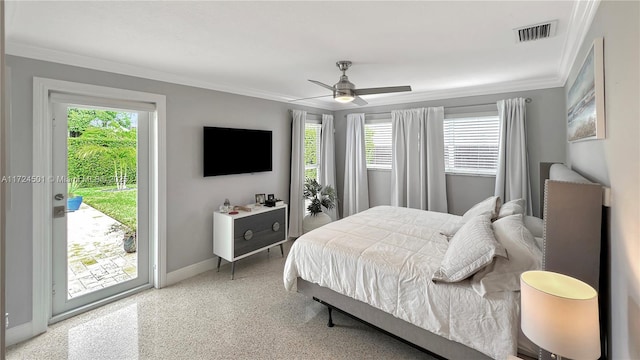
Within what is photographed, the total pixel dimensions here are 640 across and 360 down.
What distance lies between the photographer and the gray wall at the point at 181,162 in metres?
2.26

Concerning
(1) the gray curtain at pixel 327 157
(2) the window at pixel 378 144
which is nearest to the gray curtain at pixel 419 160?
(2) the window at pixel 378 144

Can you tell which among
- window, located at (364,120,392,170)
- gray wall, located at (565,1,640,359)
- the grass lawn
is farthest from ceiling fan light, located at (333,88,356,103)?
the grass lawn

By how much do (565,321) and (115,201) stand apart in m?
3.62

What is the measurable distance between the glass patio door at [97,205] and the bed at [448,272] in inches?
73.9

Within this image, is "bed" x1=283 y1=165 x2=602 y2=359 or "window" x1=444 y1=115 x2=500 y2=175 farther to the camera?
"window" x1=444 y1=115 x2=500 y2=175

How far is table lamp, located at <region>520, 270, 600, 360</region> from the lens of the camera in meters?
0.99

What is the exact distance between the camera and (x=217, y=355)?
2.13m

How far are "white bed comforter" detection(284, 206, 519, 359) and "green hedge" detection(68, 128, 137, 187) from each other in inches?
81.3

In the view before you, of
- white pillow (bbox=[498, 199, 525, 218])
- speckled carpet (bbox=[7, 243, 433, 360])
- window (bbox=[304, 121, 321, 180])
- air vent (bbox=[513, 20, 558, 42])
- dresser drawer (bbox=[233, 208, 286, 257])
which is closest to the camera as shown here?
air vent (bbox=[513, 20, 558, 42])

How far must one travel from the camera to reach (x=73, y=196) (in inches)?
105

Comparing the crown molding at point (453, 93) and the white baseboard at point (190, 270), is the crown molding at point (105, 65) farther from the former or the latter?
the white baseboard at point (190, 270)

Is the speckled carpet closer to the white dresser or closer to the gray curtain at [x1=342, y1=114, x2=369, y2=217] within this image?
the white dresser

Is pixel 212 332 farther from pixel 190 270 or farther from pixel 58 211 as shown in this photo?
pixel 58 211

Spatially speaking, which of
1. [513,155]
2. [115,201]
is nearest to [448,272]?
[513,155]
